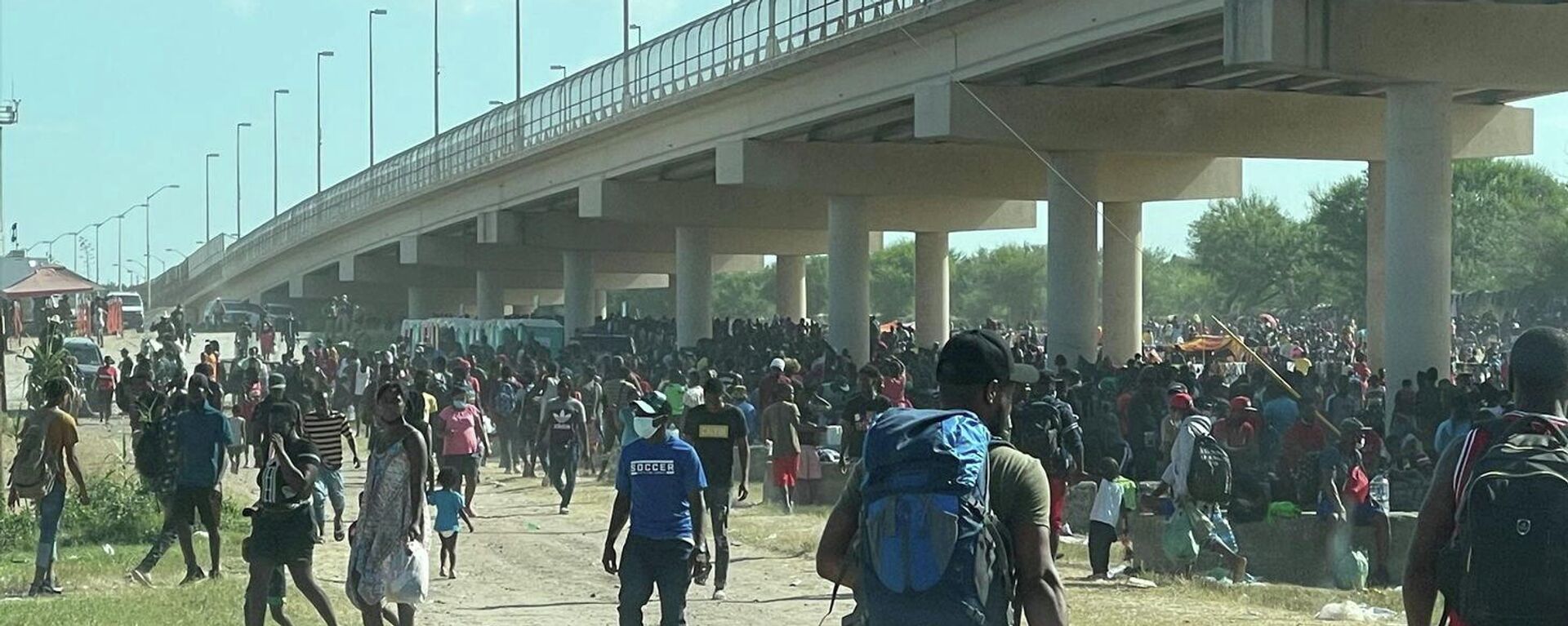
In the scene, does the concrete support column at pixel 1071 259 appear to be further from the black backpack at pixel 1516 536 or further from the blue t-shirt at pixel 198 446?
the black backpack at pixel 1516 536

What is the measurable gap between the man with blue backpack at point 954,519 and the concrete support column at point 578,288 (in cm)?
5666

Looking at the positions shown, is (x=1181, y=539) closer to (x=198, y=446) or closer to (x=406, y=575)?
(x=198, y=446)

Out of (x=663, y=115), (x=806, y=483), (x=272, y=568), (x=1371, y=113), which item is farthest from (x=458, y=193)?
(x=272, y=568)

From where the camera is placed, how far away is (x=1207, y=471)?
15805 mm

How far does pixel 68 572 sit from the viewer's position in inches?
655

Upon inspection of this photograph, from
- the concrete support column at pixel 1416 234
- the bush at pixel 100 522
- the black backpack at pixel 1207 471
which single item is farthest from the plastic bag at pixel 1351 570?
the concrete support column at pixel 1416 234

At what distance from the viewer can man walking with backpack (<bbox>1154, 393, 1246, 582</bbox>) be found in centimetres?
1580

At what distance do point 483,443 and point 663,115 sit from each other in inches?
955

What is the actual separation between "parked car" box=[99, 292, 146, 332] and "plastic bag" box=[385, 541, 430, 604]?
81.8m

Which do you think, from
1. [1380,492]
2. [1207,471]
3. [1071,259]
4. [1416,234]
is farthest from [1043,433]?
[1071,259]

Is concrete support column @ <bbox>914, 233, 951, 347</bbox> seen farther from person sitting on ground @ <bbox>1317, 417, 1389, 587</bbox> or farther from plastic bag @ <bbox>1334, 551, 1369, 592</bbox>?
plastic bag @ <bbox>1334, 551, 1369, 592</bbox>

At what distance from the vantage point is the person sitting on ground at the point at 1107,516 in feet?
53.7

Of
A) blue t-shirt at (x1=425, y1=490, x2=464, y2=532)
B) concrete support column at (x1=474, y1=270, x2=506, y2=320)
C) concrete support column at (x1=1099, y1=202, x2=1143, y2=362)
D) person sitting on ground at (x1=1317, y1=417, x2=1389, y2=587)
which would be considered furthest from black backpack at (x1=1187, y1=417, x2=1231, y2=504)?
concrete support column at (x1=474, y1=270, x2=506, y2=320)

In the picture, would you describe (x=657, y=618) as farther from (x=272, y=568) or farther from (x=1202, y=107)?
(x=1202, y=107)
